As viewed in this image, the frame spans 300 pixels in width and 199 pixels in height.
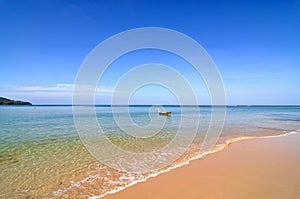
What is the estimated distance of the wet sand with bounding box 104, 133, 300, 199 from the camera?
458cm

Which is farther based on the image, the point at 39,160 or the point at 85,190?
the point at 39,160

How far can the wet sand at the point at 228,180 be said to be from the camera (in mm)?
4582

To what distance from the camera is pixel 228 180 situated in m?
5.36

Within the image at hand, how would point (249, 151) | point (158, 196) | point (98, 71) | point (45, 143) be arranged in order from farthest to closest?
point (45, 143) → point (98, 71) → point (249, 151) → point (158, 196)

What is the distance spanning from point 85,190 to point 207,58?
31.2 ft

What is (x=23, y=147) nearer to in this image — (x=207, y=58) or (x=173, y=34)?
(x=173, y=34)

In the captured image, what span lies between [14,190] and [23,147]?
18.6ft

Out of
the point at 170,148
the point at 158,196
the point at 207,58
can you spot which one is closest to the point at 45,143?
the point at 170,148

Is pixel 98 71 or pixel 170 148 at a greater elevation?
pixel 98 71

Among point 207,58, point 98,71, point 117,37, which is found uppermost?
point 117,37

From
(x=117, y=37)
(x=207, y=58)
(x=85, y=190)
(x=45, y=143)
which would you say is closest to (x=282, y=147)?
(x=207, y=58)

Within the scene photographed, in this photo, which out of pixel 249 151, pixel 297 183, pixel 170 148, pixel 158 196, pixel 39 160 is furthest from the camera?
pixel 170 148

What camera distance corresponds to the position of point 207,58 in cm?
1149

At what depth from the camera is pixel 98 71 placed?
31.1 feet
